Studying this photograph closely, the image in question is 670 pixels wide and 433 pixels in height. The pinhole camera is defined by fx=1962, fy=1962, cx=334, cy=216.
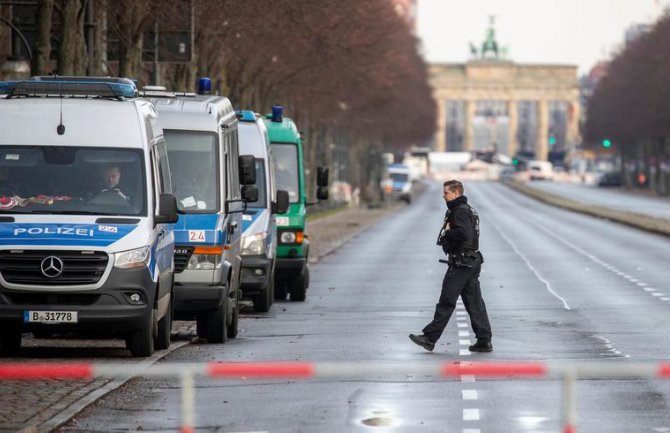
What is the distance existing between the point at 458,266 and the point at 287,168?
11.1 metres

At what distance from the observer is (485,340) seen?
19109mm

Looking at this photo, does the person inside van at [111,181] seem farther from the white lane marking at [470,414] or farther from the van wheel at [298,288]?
the van wheel at [298,288]

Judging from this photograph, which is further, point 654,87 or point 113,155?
point 654,87

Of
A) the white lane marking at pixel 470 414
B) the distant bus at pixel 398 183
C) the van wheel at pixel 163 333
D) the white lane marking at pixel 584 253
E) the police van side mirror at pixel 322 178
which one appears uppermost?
the police van side mirror at pixel 322 178

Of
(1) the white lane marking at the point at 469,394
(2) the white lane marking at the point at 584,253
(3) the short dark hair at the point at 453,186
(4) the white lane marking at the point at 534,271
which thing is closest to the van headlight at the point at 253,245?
(4) the white lane marking at the point at 534,271

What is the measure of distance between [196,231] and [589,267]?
20.8 metres

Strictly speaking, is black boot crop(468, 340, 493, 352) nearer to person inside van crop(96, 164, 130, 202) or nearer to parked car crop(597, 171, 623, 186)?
person inside van crop(96, 164, 130, 202)

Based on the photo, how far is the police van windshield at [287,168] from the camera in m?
29.8

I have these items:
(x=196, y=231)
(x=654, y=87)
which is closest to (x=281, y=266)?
(x=196, y=231)

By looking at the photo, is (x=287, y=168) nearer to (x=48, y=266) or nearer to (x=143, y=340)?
(x=143, y=340)

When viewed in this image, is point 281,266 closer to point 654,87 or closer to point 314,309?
point 314,309

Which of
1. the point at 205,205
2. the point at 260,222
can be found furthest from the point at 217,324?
the point at 260,222

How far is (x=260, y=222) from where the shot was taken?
84.7 ft

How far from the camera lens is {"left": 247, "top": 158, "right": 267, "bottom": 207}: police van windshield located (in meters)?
26.2
